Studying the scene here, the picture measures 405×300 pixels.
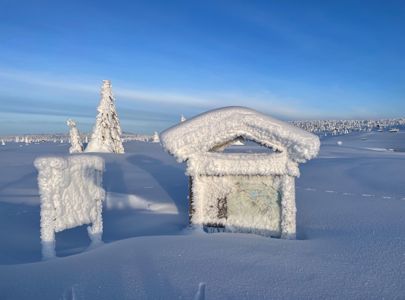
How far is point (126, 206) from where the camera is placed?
454 inches

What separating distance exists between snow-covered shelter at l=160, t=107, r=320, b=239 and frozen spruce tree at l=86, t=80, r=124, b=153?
80.2 ft

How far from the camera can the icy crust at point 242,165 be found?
282 inches

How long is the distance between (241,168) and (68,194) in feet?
10.6

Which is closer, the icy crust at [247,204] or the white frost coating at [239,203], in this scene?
the icy crust at [247,204]

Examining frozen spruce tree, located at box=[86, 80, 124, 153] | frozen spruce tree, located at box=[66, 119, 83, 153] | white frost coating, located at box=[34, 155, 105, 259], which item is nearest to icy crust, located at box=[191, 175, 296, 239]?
white frost coating, located at box=[34, 155, 105, 259]

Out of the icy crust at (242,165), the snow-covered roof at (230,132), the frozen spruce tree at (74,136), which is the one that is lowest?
the icy crust at (242,165)

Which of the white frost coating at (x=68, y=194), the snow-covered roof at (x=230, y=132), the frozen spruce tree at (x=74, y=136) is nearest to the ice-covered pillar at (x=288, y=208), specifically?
the snow-covered roof at (x=230, y=132)

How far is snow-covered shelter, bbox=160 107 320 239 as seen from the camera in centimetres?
710

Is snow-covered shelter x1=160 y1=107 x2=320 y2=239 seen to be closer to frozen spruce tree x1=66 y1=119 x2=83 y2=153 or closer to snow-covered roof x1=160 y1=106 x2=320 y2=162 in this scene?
snow-covered roof x1=160 y1=106 x2=320 y2=162

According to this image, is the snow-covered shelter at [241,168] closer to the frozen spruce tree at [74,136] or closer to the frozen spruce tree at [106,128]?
the frozen spruce tree at [106,128]

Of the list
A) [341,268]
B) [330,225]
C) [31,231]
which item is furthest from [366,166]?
[31,231]

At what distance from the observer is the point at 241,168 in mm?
7391

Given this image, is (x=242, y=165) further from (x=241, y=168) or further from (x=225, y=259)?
(x=225, y=259)

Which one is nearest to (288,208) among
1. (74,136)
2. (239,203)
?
(239,203)
